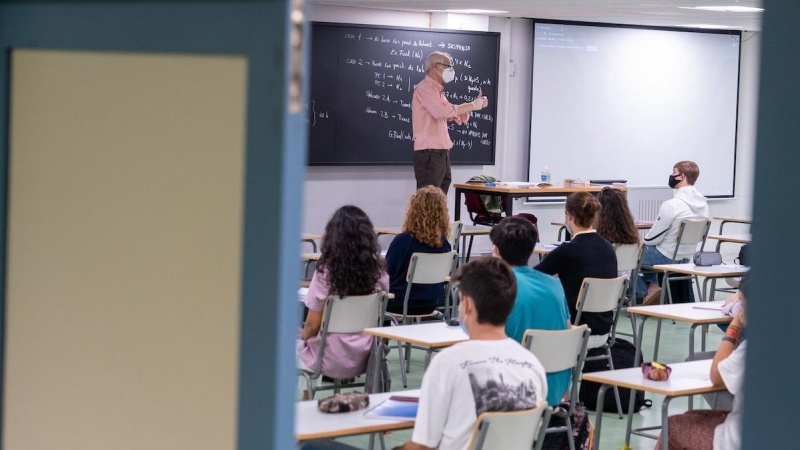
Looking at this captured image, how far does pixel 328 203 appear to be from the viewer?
35.0 ft

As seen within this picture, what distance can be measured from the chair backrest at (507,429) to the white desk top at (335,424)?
1.12ft

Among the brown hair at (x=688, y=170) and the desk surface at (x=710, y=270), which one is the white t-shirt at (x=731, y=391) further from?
the brown hair at (x=688, y=170)

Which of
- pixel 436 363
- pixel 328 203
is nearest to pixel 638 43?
pixel 328 203

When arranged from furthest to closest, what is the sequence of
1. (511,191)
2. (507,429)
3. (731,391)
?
1. (511,191)
2. (731,391)
3. (507,429)

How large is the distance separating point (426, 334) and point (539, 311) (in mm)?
569

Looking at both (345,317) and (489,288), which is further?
(345,317)

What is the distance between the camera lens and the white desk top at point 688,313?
18.1 ft

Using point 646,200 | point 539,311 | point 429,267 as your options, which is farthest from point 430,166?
point 539,311

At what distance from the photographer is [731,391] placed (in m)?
3.94

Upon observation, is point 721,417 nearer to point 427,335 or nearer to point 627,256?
point 427,335

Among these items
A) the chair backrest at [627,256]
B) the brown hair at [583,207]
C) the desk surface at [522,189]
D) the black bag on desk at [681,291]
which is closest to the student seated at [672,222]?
the black bag on desk at [681,291]

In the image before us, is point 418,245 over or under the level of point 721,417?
over

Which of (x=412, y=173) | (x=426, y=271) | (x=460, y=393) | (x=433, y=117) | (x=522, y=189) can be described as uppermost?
(x=433, y=117)

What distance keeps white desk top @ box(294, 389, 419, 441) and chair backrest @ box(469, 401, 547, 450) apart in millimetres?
341
